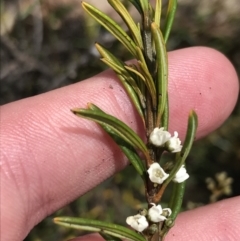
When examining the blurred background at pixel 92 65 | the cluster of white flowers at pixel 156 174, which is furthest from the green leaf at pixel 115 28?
the blurred background at pixel 92 65

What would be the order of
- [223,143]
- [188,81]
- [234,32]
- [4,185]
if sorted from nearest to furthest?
[4,185], [188,81], [223,143], [234,32]

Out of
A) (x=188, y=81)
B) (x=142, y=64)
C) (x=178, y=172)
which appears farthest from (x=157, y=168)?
(x=188, y=81)

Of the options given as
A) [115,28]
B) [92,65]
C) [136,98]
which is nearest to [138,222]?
[136,98]

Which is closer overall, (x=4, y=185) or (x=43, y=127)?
(x=4, y=185)

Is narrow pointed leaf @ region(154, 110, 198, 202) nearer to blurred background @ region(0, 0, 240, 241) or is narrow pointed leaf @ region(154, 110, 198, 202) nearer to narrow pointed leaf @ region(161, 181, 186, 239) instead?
narrow pointed leaf @ region(161, 181, 186, 239)

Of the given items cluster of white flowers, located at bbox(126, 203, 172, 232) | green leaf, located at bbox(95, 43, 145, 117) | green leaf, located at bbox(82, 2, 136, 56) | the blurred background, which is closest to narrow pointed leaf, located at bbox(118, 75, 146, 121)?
green leaf, located at bbox(95, 43, 145, 117)

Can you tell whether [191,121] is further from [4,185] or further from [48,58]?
[48,58]
